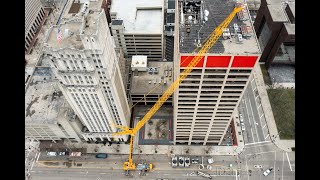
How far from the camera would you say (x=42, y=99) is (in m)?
163

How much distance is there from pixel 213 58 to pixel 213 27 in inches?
633

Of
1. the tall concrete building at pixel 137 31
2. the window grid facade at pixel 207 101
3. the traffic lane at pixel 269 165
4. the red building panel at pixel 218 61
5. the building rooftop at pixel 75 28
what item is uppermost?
the tall concrete building at pixel 137 31

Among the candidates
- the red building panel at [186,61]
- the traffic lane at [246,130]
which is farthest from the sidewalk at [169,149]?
the red building panel at [186,61]

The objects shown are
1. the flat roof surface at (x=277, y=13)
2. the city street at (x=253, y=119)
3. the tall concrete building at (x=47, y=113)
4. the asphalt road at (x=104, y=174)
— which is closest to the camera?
the tall concrete building at (x=47, y=113)

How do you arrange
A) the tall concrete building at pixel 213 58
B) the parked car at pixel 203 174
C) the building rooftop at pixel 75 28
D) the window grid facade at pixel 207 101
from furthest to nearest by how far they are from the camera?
the parked car at pixel 203 174 → the window grid facade at pixel 207 101 → the building rooftop at pixel 75 28 → the tall concrete building at pixel 213 58

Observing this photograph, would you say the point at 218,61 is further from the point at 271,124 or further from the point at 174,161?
the point at 271,124

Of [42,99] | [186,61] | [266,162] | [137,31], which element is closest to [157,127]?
[137,31]

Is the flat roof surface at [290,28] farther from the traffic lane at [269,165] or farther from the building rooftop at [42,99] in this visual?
the building rooftop at [42,99]

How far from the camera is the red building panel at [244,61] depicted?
104 meters

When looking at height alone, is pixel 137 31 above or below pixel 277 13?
below

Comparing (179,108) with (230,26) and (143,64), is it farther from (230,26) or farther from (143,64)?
(143,64)

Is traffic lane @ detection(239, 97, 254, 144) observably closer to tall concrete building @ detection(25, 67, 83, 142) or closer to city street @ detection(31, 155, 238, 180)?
city street @ detection(31, 155, 238, 180)

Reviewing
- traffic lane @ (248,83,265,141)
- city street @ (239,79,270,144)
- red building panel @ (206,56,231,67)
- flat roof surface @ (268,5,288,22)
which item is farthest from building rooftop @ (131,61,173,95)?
flat roof surface @ (268,5,288,22)

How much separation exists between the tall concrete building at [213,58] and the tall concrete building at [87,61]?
31242mm
